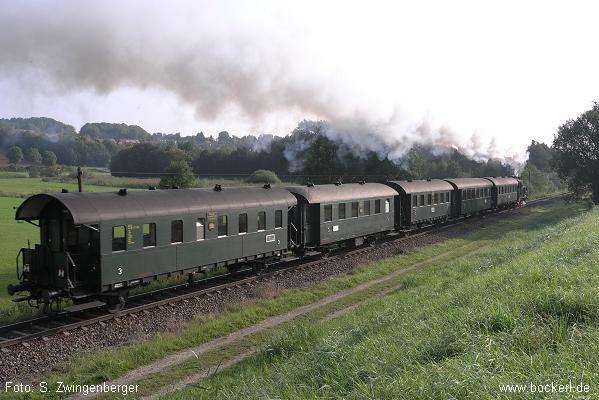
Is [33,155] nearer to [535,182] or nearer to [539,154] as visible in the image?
[535,182]

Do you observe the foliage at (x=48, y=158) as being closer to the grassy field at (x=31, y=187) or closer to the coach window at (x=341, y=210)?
the grassy field at (x=31, y=187)

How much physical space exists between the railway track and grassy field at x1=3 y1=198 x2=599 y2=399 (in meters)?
1.82

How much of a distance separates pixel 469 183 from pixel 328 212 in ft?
68.5

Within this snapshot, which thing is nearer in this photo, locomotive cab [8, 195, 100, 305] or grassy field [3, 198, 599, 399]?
grassy field [3, 198, 599, 399]

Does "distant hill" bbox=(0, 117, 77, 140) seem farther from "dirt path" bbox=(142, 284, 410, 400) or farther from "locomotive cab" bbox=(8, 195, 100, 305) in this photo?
"dirt path" bbox=(142, 284, 410, 400)

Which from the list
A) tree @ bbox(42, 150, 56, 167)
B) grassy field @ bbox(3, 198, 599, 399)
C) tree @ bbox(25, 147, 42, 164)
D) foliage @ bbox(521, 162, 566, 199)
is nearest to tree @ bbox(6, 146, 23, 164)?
tree @ bbox(25, 147, 42, 164)

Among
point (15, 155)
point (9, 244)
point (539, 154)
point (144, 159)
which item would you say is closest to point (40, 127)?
point (15, 155)

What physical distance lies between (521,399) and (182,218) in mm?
12098

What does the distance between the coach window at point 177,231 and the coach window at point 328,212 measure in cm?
809

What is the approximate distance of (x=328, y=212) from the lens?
Answer: 22.2m

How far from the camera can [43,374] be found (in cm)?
1015

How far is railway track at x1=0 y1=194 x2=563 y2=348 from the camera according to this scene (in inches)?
473

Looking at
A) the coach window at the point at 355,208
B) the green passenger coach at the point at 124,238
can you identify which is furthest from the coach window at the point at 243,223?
the coach window at the point at 355,208

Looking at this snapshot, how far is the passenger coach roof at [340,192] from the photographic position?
2166 centimetres
